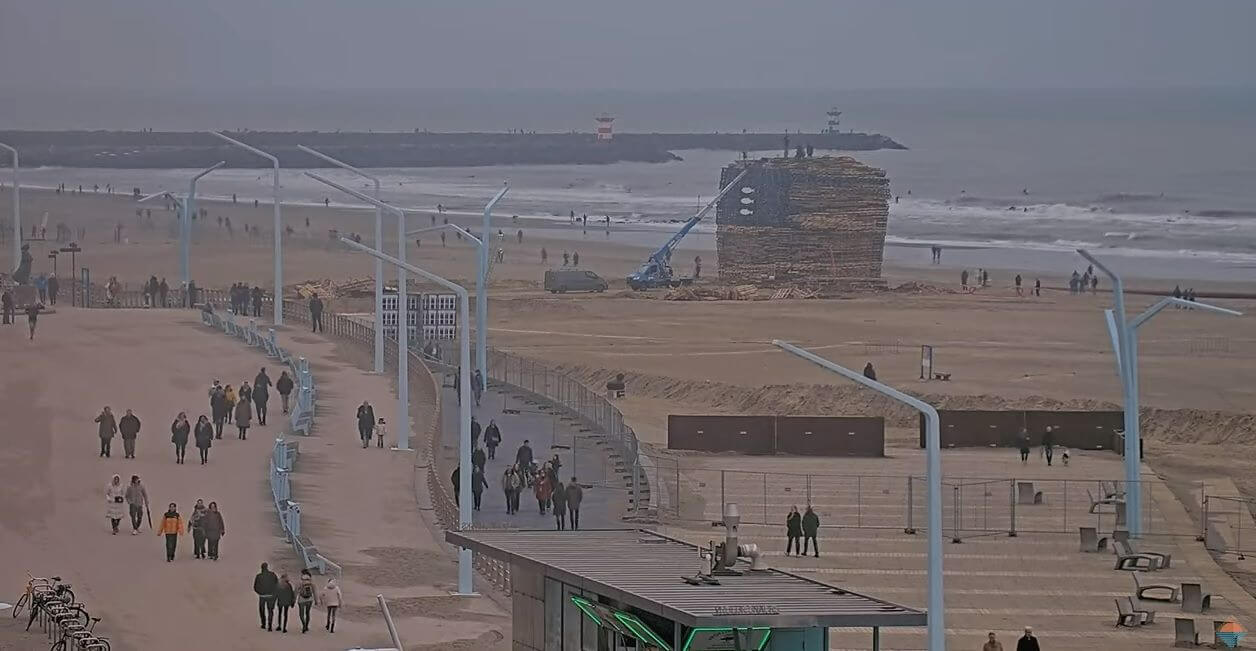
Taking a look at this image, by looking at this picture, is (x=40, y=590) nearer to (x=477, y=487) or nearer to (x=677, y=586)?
(x=477, y=487)

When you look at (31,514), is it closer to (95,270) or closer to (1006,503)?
(1006,503)

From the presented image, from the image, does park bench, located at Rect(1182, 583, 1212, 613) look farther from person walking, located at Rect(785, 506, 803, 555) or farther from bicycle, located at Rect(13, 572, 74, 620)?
bicycle, located at Rect(13, 572, 74, 620)

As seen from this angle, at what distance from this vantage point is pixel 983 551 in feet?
106

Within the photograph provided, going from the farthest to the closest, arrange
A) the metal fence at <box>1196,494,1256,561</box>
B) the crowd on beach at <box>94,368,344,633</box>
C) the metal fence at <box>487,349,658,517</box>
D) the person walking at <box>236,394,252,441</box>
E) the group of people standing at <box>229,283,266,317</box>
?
the group of people standing at <box>229,283,266,317</box>
the person walking at <box>236,394,252,441</box>
the metal fence at <box>487,349,658,517</box>
the metal fence at <box>1196,494,1256,561</box>
the crowd on beach at <box>94,368,344,633</box>

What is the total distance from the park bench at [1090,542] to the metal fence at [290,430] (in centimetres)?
1026

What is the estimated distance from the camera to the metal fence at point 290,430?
29.7 metres

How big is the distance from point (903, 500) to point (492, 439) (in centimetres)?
753

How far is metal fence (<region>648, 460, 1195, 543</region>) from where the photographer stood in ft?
113

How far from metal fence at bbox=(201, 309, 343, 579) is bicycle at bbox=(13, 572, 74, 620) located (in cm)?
326

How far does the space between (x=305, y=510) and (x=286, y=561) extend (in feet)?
14.6

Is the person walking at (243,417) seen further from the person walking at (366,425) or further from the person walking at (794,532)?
the person walking at (794,532)

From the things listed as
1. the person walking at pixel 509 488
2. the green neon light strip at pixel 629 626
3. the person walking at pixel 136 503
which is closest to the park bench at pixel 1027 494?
the person walking at pixel 509 488

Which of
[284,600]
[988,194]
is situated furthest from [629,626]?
[988,194]

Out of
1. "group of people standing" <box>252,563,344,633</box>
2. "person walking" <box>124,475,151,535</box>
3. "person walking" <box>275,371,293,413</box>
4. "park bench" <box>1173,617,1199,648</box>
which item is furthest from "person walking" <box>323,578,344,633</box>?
"person walking" <box>275,371,293,413</box>
